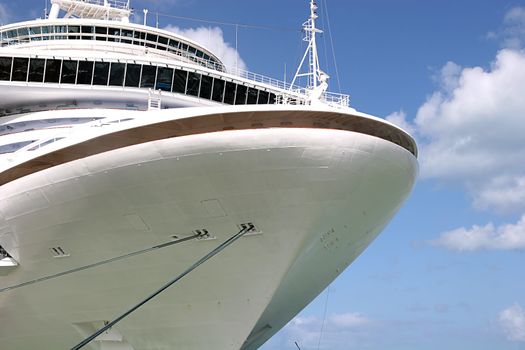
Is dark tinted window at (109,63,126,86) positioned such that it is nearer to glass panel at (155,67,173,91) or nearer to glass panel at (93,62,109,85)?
glass panel at (93,62,109,85)

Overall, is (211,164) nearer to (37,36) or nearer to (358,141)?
(358,141)

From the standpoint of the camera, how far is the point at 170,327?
13422 millimetres

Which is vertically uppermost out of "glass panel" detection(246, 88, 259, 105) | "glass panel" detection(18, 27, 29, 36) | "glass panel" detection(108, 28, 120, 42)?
"glass panel" detection(18, 27, 29, 36)

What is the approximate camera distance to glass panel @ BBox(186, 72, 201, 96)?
17.9 metres

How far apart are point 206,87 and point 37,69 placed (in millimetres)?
4698

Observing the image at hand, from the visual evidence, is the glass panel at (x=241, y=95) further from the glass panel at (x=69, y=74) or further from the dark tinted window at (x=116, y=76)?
the glass panel at (x=69, y=74)

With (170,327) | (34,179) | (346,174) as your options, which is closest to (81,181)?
(34,179)

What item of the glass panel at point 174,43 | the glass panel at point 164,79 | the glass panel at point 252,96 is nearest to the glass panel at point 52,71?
the glass panel at point 164,79

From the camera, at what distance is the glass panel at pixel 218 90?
18219 millimetres

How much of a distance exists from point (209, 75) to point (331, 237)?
7092 millimetres

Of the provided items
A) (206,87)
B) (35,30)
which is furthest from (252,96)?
(35,30)

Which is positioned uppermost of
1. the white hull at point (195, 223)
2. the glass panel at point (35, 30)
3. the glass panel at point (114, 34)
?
the glass panel at point (35, 30)

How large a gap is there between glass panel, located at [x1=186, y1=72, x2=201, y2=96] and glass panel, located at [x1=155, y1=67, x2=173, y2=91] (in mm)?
535

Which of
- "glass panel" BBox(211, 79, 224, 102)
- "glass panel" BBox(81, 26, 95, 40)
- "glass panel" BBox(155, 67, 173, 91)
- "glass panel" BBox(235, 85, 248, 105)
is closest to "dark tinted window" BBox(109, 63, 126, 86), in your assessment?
"glass panel" BBox(155, 67, 173, 91)
